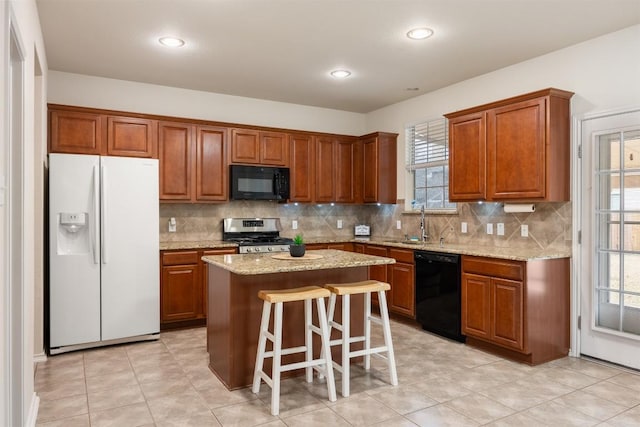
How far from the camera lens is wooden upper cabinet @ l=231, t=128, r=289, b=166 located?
5.14 metres

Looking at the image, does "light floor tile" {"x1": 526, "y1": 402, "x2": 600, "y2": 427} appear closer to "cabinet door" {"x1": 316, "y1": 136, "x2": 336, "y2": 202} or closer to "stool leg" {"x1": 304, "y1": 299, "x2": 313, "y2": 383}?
"stool leg" {"x1": 304, "y1": 299, "x2": 313, "y2": 383}

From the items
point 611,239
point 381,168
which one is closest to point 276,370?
point 611,239

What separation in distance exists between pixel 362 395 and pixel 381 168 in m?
3.30

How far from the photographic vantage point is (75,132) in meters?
4.27

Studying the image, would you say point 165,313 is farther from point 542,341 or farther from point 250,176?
point 542,341

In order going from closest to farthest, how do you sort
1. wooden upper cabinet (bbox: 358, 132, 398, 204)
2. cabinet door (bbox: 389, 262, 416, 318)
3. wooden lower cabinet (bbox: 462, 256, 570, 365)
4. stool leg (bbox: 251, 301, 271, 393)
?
stool leg (bbox: 251, 301, 271, 393) → wooden lower cabinet (bbox: 462, 256, 570, 365) → cabinet door (bbox: 389, 262, 416, 318) → wooden upper cabinet (bbox: 358, 132, 398, 204)

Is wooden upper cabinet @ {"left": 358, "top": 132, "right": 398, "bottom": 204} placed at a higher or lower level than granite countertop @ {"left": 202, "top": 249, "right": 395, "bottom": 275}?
higher

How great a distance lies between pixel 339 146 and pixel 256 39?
241cm

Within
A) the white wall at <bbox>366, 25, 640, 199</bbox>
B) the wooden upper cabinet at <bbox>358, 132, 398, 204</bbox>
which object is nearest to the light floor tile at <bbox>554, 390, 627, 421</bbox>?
the white wall at <bbox>366, 25, 640, 199</bbox>

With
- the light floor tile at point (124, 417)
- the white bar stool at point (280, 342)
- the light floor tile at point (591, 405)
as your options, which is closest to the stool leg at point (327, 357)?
the white bar stool at point (280, 342)

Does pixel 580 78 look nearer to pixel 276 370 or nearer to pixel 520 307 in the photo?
pixel 520 307

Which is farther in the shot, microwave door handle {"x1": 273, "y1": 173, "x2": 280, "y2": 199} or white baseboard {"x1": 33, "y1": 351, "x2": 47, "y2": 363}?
microwave door handle {"x1": 273, "y1": 173, "x2": 280, "y2": 199}

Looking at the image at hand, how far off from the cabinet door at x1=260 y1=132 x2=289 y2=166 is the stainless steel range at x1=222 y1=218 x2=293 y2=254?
750 millimetres

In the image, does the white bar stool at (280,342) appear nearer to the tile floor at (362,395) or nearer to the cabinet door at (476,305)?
the tile floor at (362,395)
